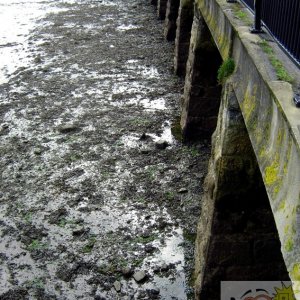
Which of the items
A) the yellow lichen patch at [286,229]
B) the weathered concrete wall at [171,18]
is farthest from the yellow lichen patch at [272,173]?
the weathered concrete wall at [171,18]

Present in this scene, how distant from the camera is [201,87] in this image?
31.0 ft

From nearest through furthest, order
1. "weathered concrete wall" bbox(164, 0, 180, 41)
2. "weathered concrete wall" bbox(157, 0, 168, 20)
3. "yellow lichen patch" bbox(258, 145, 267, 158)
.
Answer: "yellow lichen patch" bbox(258, 145, 267, 158), "weathered concrete wall" bbox(164, 0, 180, 41), "weathered concrete wall" bbox(157, 0, 168, 20)

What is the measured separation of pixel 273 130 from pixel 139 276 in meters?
3.89

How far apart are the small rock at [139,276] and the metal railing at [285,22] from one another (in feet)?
12.0

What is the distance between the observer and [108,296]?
618cm

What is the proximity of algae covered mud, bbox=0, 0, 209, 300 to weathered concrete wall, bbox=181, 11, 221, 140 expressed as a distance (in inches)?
17.9

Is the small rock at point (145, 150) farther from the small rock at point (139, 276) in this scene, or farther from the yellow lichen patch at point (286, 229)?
the yellow lichen patch at point (286, 229)

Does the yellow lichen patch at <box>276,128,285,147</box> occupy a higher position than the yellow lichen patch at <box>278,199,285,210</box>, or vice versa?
the yellow lichen patch at <box>276,128,285,147</box>

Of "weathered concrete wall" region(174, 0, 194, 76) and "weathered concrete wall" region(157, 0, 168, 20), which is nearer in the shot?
"weathered concrete wall" region(174, 0, 194, 76)

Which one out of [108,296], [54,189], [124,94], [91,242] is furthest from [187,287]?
[124,94]

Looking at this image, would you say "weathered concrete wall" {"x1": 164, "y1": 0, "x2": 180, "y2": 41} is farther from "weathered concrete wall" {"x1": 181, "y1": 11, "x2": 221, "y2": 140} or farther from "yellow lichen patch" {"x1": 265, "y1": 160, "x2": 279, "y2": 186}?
"yellow lichen patch" {"x1": 265, "y1": 160, "x2": 279, "y2": 186}

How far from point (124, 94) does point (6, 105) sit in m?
3.03

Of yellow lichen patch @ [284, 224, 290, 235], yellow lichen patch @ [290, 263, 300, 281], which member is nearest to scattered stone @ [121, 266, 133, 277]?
yellow lichen patch @ [284, 224, 290, 235]

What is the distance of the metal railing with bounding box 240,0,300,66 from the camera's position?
3.48 metres
